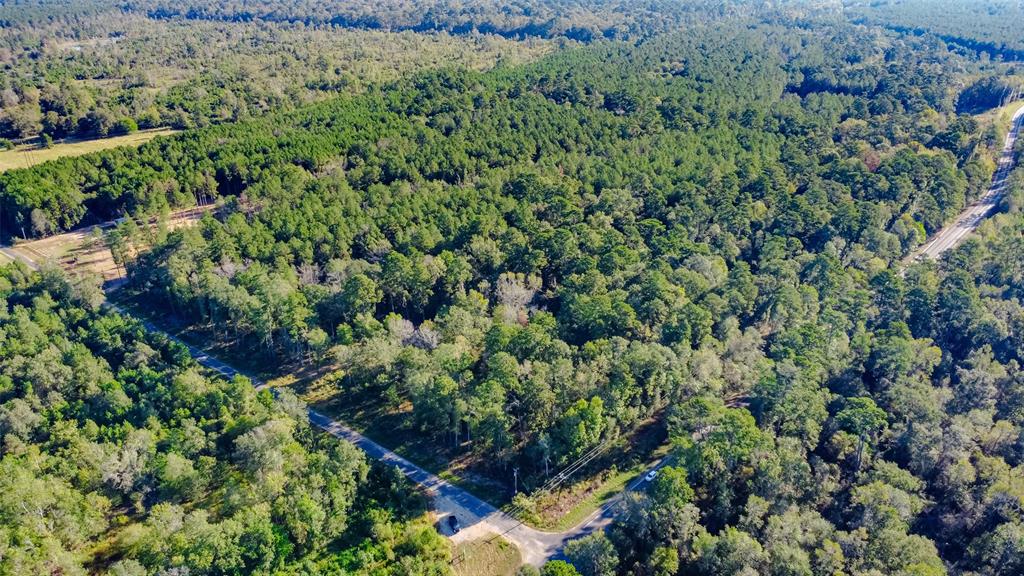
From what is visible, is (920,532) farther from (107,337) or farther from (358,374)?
(107,337)

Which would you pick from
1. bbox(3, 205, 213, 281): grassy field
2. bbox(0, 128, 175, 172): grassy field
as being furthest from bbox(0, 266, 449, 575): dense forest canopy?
bbox(0, 128, 175, 172): grassy field

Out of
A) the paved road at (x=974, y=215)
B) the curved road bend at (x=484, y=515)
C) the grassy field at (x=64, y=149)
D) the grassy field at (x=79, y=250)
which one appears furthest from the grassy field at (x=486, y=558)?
the grassy field at (x=64, y=149)

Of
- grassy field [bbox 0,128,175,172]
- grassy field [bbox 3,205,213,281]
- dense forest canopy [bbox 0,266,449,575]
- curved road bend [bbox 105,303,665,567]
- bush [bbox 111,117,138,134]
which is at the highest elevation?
bush [bbox 111,117,138,134]

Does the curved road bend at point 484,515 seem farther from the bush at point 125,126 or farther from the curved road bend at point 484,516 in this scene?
the bush at point 125,126

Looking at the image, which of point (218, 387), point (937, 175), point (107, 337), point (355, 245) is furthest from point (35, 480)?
point (937, 175)

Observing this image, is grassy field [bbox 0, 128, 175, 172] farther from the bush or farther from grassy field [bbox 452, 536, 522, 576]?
grassy field [bbox 452, 536, 522, 576]

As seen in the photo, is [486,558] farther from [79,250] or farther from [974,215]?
[974,215]

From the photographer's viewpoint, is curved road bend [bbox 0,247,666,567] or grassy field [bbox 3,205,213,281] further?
grassy field [bbox 3,205,213,281]
